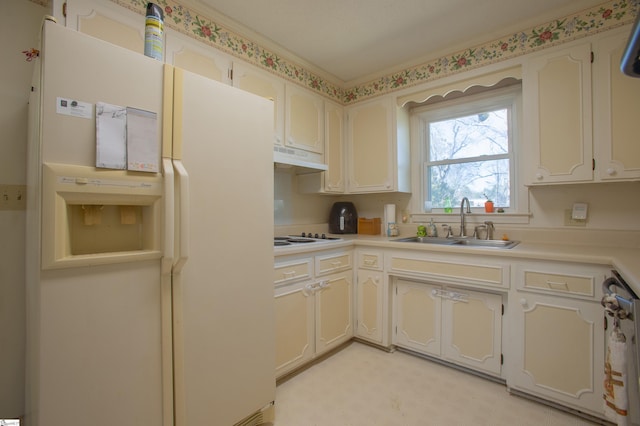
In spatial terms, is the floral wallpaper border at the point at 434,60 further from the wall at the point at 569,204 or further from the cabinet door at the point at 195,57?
the wall at the point at 569,204

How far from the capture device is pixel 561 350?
1589 millimetres

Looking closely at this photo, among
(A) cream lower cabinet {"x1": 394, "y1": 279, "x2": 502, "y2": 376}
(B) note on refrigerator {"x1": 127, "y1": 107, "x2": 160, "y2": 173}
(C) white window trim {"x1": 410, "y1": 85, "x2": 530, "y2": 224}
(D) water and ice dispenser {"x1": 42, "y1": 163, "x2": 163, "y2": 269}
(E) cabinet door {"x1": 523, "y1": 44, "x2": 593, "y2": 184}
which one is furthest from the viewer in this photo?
(C) white window trim {"x1": 410, "y1": 85, "x2": 530, "y2": 224}

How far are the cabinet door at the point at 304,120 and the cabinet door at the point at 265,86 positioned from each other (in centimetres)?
7

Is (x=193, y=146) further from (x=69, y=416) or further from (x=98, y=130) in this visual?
(x=69, y=416)

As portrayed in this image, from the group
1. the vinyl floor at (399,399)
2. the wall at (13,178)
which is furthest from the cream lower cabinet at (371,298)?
the wall at (13,178)

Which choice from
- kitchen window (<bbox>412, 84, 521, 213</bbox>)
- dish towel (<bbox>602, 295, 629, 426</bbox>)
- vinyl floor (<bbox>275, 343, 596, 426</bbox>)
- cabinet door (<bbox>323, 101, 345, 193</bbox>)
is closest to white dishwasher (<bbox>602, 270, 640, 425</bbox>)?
dish towel (<bbox>602, 295, 629, 426</bbox>)

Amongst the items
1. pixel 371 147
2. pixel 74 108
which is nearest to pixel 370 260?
pixel 371 147

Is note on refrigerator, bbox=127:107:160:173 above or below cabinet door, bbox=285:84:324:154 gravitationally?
below

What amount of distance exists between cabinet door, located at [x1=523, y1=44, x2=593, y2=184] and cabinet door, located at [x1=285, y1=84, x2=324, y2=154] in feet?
5.09

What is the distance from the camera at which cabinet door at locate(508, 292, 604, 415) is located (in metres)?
1.50

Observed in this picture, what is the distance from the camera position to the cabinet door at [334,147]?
8.88ft

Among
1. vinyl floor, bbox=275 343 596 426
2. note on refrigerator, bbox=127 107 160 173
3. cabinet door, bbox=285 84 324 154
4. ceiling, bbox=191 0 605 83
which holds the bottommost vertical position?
vinyl floor, bbox=275 343 596 426

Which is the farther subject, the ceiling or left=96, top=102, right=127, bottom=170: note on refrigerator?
the ceiling

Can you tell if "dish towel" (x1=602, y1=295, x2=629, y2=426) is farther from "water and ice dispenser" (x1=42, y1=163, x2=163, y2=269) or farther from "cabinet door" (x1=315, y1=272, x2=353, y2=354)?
"water and ice dispenser" (x1=42, y1=163, x2=163, y2=269)
